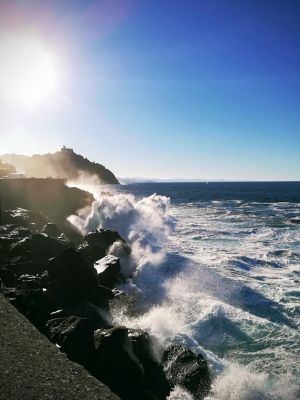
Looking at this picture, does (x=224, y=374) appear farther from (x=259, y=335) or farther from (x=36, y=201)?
(x=36, y=201)

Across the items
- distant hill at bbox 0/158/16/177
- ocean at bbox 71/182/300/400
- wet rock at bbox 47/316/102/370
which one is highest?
distant hill at bbox 0/158/16/177

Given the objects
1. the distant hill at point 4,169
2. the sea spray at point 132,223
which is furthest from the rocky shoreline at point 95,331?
the distant hill at point 4,169

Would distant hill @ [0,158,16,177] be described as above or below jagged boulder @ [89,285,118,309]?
above

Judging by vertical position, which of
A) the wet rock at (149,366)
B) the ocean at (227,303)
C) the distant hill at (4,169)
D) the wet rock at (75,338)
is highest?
the distant hill at (4,169)

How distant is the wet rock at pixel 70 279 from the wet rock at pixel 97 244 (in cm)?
533

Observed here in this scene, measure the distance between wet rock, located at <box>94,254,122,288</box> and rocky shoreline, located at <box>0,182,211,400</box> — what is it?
1.8 inches

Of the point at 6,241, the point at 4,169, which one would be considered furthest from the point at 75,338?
A: the point at 4,169

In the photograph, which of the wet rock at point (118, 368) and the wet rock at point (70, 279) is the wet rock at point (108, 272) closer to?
the wet rock at point (70, 279)

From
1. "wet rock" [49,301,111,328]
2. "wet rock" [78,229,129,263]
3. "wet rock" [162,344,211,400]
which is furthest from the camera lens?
"wet rock" [78,229,129,263]

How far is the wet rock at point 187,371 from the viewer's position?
26.5ft

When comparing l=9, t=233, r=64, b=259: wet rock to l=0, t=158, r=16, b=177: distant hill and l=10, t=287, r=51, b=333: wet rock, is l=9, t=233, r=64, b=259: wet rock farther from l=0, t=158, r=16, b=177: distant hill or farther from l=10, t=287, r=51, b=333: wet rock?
l=0, t=158, r=16, b=177: distant hill

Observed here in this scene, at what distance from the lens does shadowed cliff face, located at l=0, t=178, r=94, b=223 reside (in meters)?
37.0

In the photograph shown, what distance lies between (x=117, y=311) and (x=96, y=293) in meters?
1.11

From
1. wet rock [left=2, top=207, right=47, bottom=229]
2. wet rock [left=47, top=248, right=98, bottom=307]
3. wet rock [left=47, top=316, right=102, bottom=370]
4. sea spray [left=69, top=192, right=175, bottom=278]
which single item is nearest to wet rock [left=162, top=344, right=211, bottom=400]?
wet rock [left=47, top=316, right=102, bottom=370]
